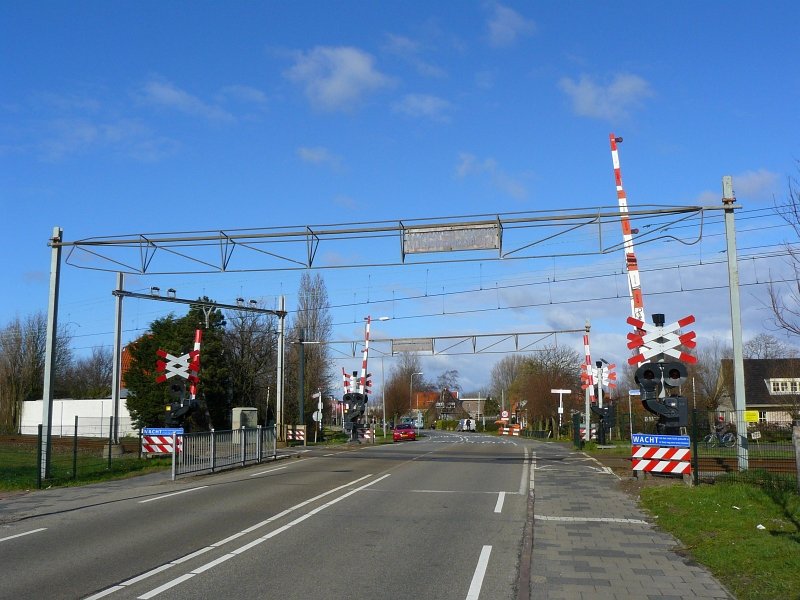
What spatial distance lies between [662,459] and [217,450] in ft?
43.4

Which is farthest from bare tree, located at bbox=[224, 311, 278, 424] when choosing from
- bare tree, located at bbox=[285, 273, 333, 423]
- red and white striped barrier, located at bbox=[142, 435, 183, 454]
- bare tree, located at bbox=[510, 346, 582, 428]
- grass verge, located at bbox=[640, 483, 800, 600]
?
grass verge, located at bbox=[640, 483, 800, 600]

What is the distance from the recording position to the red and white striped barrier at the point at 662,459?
694 inches

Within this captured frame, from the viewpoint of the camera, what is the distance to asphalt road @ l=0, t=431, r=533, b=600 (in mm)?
8250

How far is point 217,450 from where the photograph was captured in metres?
23.7

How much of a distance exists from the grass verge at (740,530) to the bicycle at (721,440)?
2.03 metres

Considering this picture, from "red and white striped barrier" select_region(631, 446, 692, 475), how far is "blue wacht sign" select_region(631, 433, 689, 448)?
0.30 feet

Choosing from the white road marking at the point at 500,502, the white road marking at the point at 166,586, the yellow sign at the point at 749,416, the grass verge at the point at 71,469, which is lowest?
the grass verge at the point at 71,469

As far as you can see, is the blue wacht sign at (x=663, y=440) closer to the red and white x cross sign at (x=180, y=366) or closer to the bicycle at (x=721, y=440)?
the bicycle at (x=721, y=440)

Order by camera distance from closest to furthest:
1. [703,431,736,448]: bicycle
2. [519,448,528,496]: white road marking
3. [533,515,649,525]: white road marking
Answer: [533,515,649,525]: white road marking
[703,431,736,448]: bicycle
[519,448,528,496]: white road marking

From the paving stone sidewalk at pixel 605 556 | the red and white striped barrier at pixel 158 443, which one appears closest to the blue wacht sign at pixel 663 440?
the paving stone sidewalk at pixel 605 556

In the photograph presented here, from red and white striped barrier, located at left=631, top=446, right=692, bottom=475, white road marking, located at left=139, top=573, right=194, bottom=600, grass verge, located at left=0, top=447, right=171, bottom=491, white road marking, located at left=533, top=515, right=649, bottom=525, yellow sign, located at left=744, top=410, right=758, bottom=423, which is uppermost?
yellow sign, located at left=744, top=410, right=758, bottom=423

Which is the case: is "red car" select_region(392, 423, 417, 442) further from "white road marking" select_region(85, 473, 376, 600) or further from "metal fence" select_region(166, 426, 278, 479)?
"white road marking" select_region(85, 473, 376, 600)

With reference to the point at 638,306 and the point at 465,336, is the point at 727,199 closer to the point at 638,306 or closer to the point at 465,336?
the point at 638,306

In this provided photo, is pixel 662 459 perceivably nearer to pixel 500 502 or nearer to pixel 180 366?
pixel 500 502
